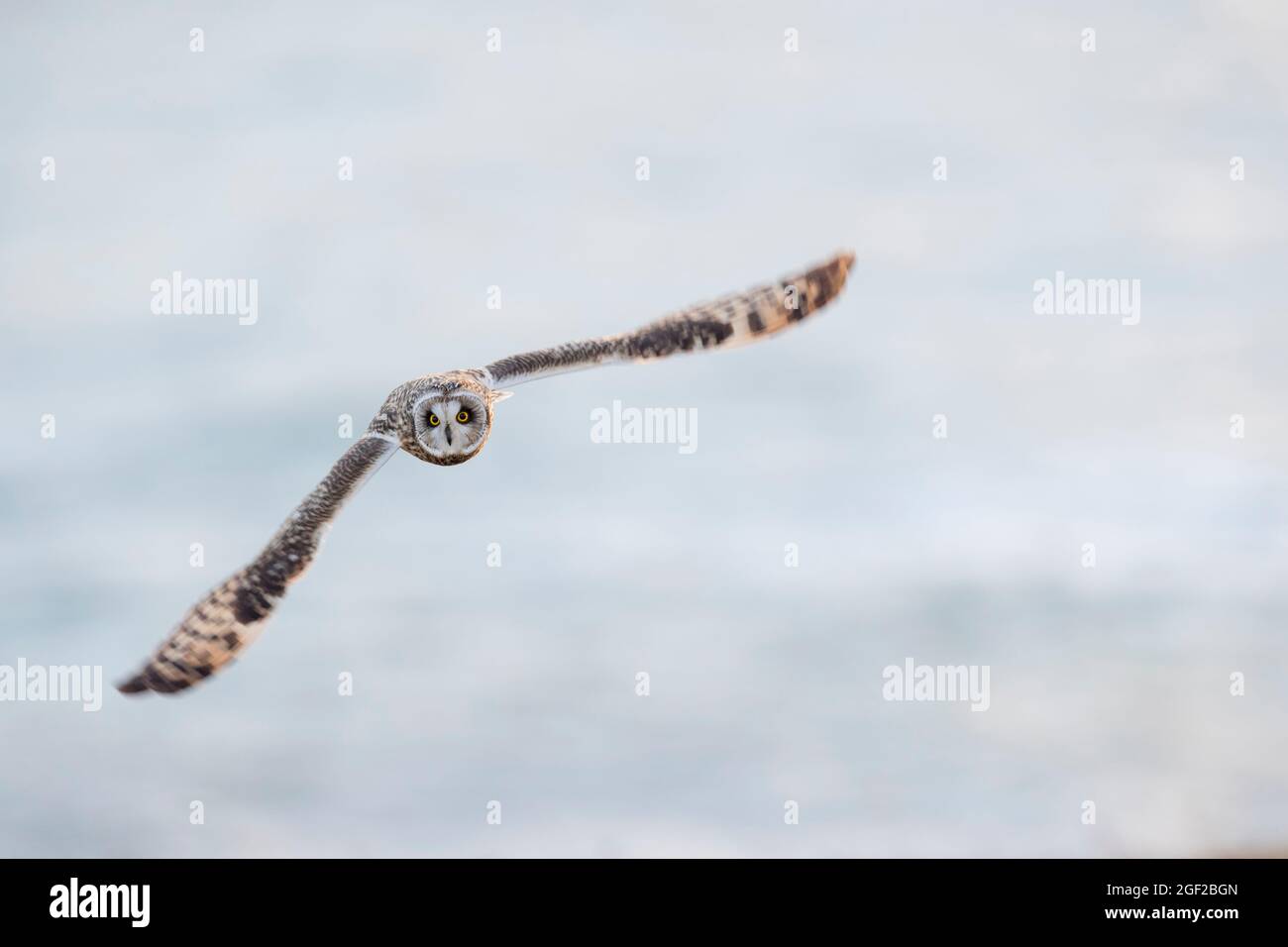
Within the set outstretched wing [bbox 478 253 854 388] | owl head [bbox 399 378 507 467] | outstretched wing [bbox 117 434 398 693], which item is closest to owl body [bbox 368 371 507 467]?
owl head [bbox 399 378 507 467]

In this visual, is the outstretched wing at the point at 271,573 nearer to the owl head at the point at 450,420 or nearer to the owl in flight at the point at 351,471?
the owl in flight at the point at 351,471

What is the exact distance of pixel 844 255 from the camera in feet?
94.4

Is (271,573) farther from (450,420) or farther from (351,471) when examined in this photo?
(450,420)

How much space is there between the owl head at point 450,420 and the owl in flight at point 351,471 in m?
0.01

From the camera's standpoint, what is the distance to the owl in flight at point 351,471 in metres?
25.8

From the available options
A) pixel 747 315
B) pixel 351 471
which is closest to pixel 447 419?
Answer: pixel 351 471

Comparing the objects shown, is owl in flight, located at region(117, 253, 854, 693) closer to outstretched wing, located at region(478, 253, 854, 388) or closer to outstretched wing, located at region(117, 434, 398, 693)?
outstretched wing, located at region(117, 434, 398, 693)

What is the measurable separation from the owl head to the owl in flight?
14 millimetres

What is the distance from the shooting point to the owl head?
→ 84.4 feet

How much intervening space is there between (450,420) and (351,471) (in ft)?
5.67
